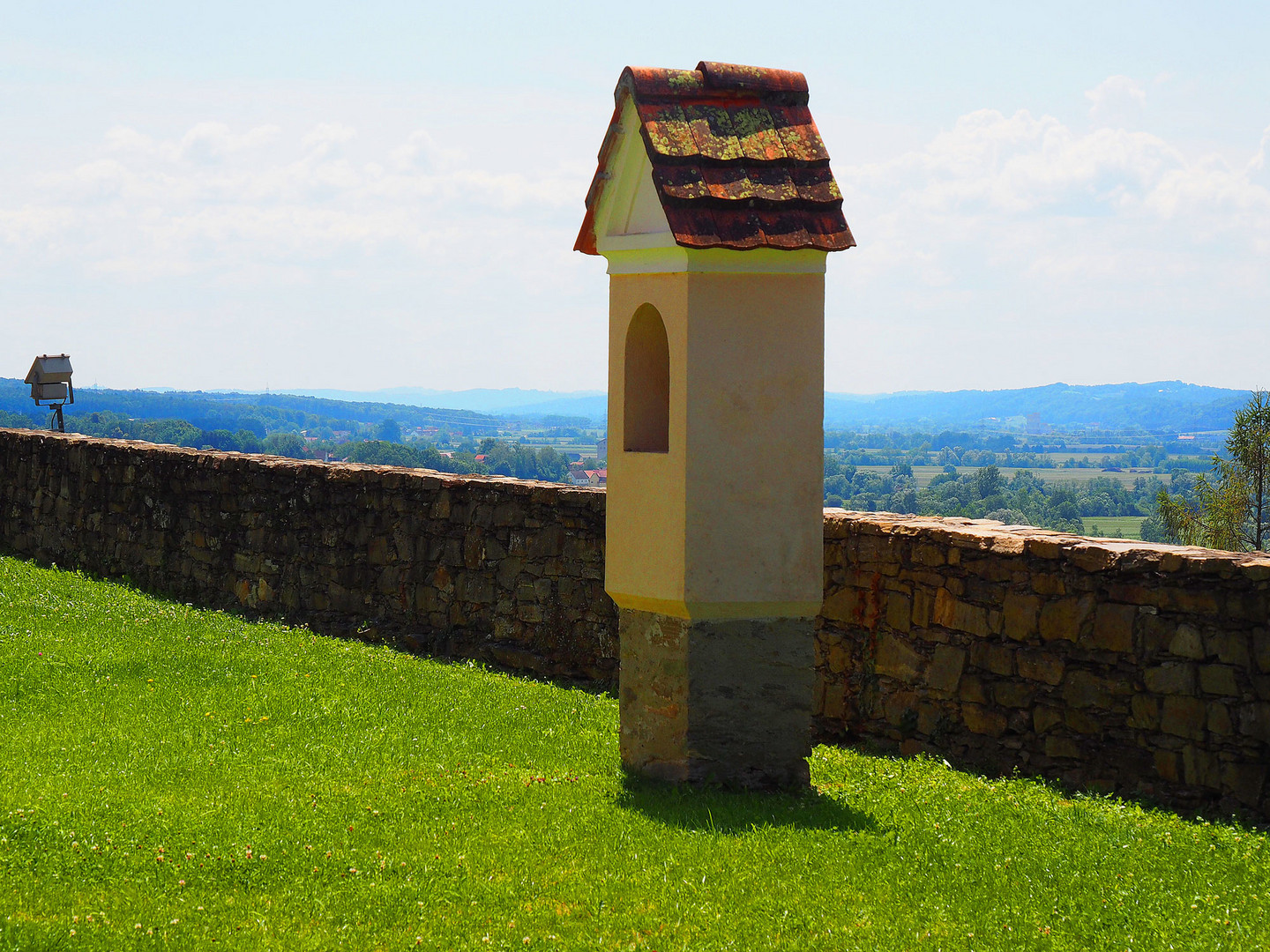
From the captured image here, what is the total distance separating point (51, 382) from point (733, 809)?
16850 millimetres

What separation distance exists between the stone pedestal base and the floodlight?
1572 cm

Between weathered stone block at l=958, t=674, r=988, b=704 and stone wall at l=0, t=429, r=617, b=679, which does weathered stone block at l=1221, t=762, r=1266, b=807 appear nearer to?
weathered stone block at l=958, t=674, r=988, b=704

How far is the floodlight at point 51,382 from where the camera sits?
1922cm

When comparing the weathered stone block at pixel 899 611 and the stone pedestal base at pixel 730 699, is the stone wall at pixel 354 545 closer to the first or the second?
the weathered stone block at pixel 899 611

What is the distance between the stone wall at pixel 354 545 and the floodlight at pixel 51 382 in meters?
6.31

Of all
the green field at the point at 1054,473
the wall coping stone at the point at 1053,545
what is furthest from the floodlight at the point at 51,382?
the green field at the point at 1054,473

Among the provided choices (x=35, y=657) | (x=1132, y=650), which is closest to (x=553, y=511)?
(x=35, y=657)

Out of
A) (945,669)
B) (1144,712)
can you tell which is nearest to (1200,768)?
(1144,712)

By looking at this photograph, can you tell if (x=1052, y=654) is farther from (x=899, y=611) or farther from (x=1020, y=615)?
(x=899, y=611)

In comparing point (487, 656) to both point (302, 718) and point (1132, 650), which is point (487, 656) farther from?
point (1132, 650)

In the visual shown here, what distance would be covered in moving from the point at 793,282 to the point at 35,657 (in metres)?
5.50

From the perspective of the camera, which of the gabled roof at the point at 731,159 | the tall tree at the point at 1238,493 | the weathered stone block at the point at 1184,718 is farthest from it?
the tall tree at the point at 1238,493

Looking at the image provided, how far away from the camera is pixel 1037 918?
4.52 meters

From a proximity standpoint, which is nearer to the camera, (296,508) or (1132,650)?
(1132,650)
